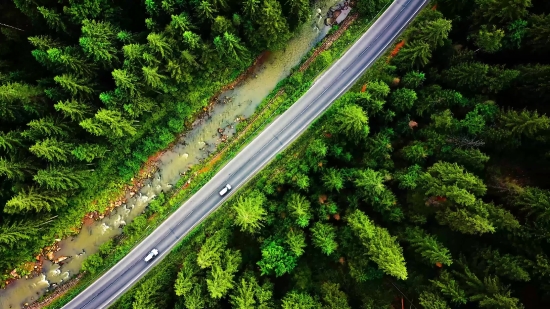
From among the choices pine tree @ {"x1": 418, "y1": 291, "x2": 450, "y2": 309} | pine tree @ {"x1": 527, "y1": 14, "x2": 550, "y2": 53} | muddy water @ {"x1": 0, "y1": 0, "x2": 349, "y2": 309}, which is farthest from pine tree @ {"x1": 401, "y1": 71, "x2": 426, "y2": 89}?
pine tree @ {"x1": 418, "y1": 291, "x2": 450, "y2": 309}

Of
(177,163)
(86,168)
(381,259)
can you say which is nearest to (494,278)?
(381,259)

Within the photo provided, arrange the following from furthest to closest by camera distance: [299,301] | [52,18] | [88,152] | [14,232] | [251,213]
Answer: [88,152], [14,232], [251,213], [52,18], [299,301]

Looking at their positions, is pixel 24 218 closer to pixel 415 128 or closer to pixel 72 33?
pixel 72 33

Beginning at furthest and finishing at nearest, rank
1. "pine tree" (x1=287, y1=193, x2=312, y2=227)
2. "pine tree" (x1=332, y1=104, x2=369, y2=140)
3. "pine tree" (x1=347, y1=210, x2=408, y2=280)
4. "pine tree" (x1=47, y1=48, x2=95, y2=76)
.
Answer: "pine tree" (x1=287, y1=193, x2=312, y2=227)
"pine tree" (x1=47, y1=48, x2=95, y2=76)
"pine tree" (x1=332, y1=104, x2=369, y2=140)
"pine tree" (x1=347, y1=210, x2=408, y2=280)

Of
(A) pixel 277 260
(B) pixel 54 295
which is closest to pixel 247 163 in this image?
(A) pixel 277 260

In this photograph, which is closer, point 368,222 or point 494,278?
point 494,278

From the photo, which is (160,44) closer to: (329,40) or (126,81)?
(126,81)

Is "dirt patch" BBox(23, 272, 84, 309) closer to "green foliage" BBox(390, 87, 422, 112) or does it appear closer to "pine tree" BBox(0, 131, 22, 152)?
"pine tree" BBox(0, 131, 22, 152)
